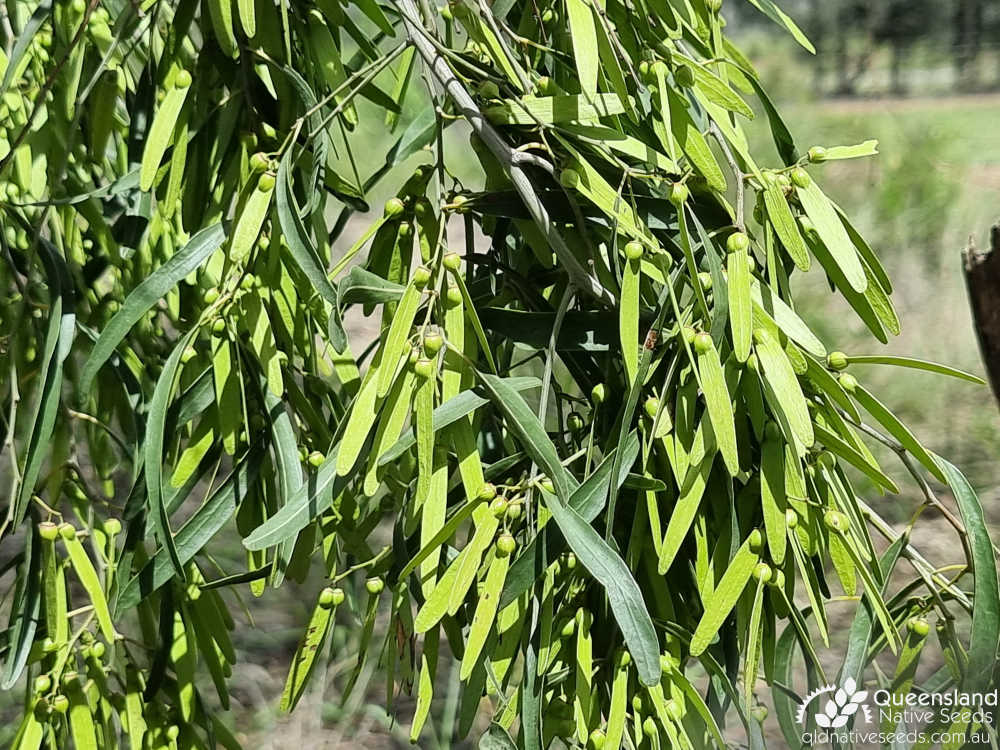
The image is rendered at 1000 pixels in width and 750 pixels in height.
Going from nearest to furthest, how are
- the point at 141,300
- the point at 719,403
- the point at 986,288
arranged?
the point at 719,403, the point at 141,300, the point at 986,288

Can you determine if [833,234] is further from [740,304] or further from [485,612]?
[485,612]

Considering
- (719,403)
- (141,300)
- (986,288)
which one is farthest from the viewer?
(986,288)

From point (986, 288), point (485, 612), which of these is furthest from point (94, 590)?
point (986, 288)

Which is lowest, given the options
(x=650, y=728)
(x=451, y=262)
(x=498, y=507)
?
(x=650, y=728)

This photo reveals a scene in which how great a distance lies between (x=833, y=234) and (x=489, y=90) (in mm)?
175

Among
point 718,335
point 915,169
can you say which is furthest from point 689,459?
point 915,169

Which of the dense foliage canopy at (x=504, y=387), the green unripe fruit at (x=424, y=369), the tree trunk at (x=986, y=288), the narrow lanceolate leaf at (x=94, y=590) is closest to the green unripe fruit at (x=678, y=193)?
the dense foliage canopy at (x=504, y=387)

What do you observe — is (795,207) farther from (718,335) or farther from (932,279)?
(932,279)

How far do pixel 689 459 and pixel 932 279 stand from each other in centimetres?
245

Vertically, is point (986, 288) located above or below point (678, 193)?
below

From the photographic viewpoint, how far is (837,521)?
1.50 ft

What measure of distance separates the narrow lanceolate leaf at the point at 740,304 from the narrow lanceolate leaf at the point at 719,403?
1 cm

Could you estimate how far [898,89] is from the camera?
16.1 feet

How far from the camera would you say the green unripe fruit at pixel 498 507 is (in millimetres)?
447
